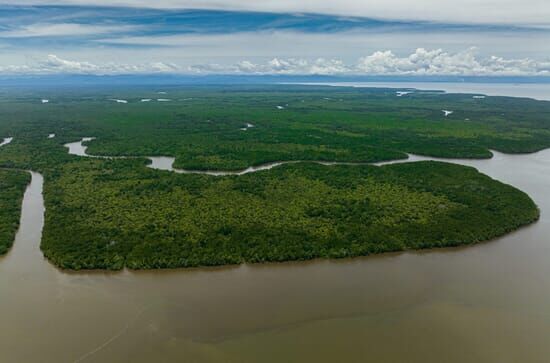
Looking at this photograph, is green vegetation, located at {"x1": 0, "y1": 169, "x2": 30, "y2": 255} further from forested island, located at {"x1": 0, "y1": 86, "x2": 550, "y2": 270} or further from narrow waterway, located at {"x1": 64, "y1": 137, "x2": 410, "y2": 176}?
narrow waterway, located at {"x1": 64, "y1": 137, "x2": 410, "y2": 176}

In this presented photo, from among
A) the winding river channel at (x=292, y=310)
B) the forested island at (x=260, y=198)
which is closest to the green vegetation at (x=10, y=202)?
the forested island at (x=260, y=198)

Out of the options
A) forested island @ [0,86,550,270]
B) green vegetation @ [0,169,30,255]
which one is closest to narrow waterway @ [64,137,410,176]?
forested island @ [0,86,550,270]

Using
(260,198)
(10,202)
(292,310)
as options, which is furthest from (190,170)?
(292,310)

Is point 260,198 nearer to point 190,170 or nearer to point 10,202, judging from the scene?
point 190,170

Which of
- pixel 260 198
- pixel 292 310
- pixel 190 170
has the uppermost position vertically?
pixel 260 198

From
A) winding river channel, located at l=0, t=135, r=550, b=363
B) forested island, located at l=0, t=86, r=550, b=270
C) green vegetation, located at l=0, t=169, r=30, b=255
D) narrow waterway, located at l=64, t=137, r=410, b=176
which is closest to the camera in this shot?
winding river channel, located at l=0, t=135, r=550, b=363

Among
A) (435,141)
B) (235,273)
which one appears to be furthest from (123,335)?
(435,141)

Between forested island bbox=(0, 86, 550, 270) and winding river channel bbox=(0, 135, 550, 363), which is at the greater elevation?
forested island bbox=(0, 86, 550, 270)
